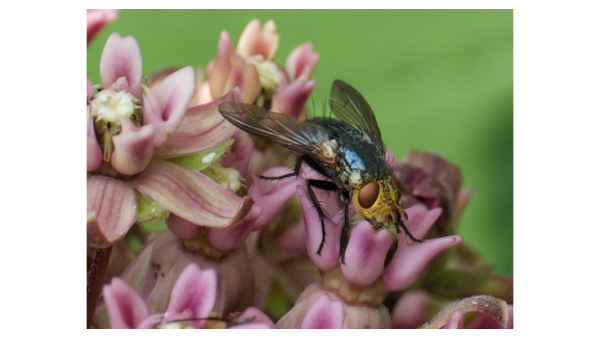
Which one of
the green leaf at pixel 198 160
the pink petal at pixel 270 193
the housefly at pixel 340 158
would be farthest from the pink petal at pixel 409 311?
the green leaf at pixel 198 160

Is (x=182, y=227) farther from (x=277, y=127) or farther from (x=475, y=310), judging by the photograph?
(x=475, y=310)

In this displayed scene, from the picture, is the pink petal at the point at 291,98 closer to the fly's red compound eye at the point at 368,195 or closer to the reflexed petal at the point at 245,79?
the reflexed petal at the point at 245,79

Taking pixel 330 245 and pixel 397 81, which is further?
pixel 397 81

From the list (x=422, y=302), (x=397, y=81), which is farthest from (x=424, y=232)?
(x=397, y=81)
